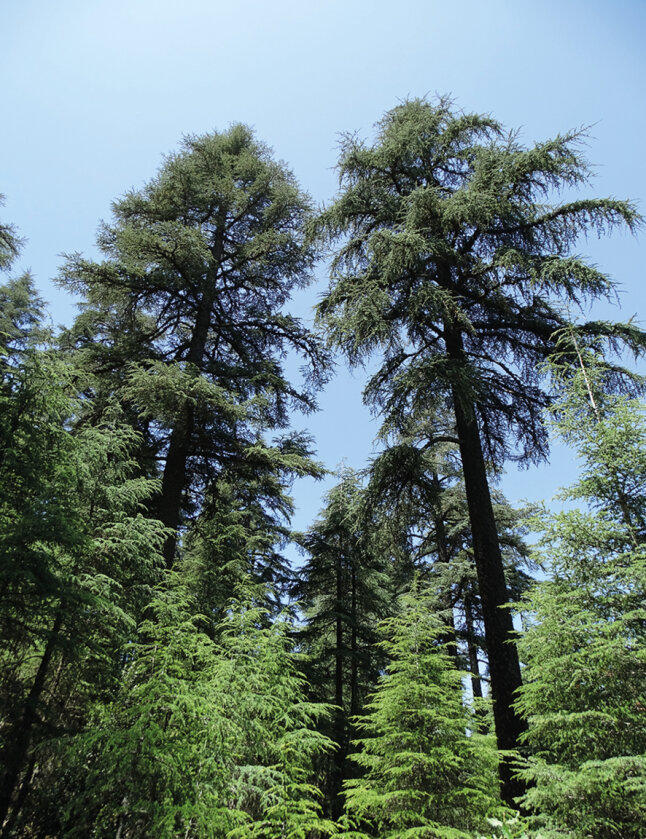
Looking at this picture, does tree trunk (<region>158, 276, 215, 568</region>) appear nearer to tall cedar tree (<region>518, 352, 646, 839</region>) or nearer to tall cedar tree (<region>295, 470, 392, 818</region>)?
tall cedar tree (<region>295, 470, 392, 818</region>)

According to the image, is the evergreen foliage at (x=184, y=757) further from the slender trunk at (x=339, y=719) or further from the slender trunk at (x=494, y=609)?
the slender trunk at (x=339, y=719)

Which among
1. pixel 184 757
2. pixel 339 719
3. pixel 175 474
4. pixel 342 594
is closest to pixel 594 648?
pixel 184 757

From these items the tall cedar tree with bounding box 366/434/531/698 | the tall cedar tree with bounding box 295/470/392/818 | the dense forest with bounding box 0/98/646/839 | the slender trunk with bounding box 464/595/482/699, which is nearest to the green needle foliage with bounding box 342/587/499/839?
the dense forest with bounding box 0/98/646/839

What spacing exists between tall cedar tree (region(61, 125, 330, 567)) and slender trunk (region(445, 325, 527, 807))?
3634 millimetres

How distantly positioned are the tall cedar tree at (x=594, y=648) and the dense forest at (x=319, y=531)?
0.03m

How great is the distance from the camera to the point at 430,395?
26.7 feet

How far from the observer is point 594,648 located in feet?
13.5

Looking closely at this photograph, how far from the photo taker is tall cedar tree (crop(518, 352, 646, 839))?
11.9 ft

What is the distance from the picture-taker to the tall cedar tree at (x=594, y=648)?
3641 millimetres

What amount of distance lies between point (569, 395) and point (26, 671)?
9.56 m

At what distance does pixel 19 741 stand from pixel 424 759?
4.44 meters

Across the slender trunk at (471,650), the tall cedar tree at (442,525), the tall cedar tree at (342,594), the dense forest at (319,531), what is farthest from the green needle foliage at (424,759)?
the slender trunk at (471,650)

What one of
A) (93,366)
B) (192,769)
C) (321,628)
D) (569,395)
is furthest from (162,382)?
(321,628)

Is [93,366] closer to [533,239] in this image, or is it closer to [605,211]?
[533,239]
